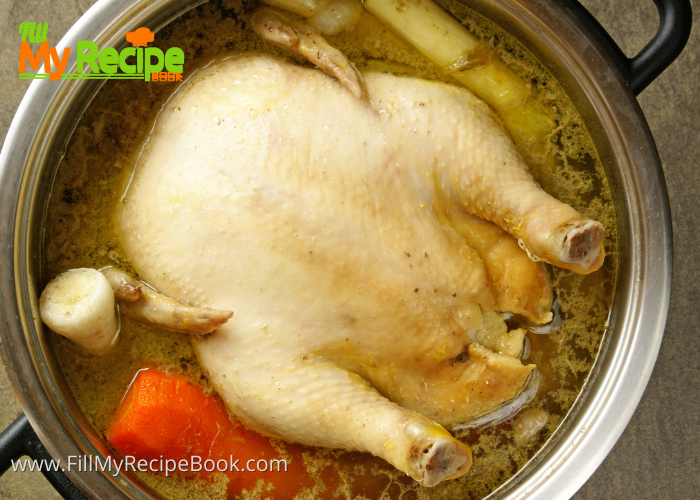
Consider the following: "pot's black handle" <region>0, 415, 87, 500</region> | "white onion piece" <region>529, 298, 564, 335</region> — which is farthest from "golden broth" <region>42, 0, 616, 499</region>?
"pot's black handle" <region>0, 415, 87, 500</region>

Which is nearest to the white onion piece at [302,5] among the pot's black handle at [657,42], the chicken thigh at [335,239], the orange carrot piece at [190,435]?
the chicken thigh at [335,239]

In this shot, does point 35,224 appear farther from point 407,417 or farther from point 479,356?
point 479,356

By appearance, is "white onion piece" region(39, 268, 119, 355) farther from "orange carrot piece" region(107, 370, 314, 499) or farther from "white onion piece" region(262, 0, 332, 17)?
"white onion piece" region(262, 0, 332, 17)

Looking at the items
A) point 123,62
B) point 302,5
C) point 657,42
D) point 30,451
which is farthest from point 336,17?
point 30,451

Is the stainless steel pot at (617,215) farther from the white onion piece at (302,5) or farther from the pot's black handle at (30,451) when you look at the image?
the white onion piece at (302,5)

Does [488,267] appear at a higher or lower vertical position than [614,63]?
lower

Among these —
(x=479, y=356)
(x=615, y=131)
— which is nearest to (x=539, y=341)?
(x=479, y=356)

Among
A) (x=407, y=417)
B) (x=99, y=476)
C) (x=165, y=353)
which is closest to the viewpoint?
(x=407, y=417)
